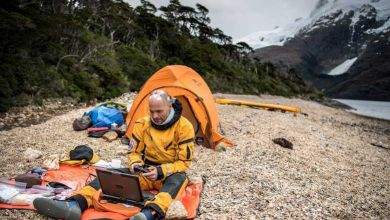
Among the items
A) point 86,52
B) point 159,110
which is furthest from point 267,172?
point 86,52

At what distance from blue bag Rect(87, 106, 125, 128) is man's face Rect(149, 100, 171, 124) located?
624 centimetres

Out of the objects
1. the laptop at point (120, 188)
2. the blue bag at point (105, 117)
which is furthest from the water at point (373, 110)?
the laptop at point (120, 188)

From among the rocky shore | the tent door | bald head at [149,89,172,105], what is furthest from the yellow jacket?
the tent door

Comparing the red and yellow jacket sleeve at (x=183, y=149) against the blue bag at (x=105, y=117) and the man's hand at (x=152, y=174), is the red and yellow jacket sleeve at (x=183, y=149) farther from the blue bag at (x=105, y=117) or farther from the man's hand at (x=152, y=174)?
the blue bag at (x=105, y=117)

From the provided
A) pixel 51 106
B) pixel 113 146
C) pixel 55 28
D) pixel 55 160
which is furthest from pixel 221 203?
pixel 55 28

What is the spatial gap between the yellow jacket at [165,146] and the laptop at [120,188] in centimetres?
58

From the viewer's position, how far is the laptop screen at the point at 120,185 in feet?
17.7

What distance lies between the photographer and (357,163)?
11758mm

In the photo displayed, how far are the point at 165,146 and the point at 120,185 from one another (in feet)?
3.49

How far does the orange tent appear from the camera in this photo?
11.2 metres

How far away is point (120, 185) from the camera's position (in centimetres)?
554

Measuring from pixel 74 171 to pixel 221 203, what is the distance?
3302 mm

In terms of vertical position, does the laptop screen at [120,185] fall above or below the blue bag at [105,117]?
below

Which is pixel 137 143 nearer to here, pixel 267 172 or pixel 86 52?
pixel 267 172
